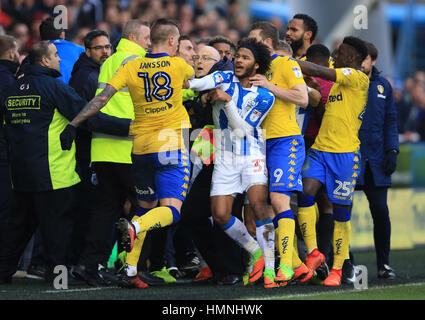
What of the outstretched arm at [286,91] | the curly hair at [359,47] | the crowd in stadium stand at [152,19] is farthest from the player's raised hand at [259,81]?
the crowd in stadium stand at [152,19]

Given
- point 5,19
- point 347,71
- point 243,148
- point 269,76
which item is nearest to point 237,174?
point 243,148

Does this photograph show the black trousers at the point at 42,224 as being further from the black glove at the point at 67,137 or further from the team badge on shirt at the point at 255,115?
the team badge on shirt at the point at 255,115

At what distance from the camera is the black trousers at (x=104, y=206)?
863 cm

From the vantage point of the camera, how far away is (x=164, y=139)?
26.4ft

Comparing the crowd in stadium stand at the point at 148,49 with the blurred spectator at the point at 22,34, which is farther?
the blurred spectator at the point at 22,34

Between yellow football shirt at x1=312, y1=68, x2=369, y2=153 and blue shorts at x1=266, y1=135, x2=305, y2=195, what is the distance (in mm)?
471

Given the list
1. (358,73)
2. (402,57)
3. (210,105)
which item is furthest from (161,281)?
(402,57)

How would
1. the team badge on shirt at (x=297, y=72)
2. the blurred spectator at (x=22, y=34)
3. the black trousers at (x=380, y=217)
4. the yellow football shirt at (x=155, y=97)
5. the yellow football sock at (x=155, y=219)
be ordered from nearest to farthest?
the yellow football sock at (x=155, y=219) → the yellow football shirt at (x=155, y=97) → the team badge on shirt at (x=297, y=72) → the black trousers at (x=380, y=217) → the blurred spectator at (x=22, y=34)

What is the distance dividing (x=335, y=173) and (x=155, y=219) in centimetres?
195

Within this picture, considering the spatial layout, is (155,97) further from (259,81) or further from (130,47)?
(130,47)

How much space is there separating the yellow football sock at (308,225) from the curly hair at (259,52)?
1.42m
